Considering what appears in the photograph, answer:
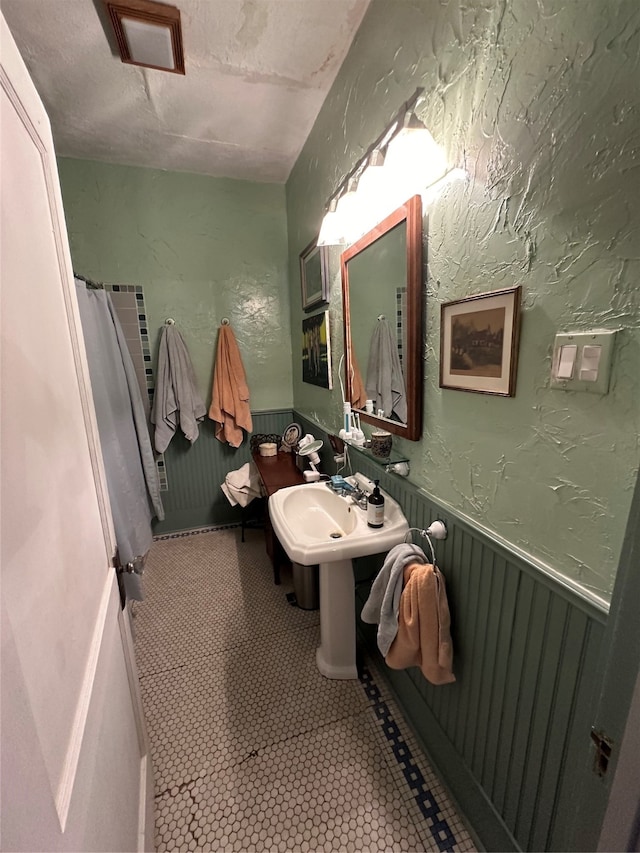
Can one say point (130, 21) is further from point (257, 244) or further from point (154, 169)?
point (257, 244)

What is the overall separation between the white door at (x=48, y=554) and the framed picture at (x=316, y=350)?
1.27 metres

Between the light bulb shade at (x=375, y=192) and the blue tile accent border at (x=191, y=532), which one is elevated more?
the light bulb shade at (x=375, y=192)

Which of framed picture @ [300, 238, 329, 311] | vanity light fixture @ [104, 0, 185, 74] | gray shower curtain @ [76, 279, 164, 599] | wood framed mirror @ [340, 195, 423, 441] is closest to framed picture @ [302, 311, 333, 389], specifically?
framed picture @ [300, 238, 329, 311]

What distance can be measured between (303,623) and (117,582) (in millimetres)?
1221

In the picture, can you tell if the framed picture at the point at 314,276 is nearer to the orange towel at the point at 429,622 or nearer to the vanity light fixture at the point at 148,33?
the vanity light fixture at the point at 148,33

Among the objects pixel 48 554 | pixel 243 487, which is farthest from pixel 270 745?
pixel 243 487

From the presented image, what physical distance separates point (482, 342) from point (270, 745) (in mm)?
1617

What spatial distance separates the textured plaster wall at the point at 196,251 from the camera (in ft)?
7.25

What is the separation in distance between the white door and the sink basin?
0.57m

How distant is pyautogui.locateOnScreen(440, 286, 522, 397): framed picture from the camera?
785 mm

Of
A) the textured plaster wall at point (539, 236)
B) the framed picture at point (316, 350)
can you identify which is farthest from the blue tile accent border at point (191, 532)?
the textured plaster wall at point (539, 236)

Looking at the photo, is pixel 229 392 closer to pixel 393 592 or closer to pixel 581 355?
pixel 393 592

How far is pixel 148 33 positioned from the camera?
1.29m

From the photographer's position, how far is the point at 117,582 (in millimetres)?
930
